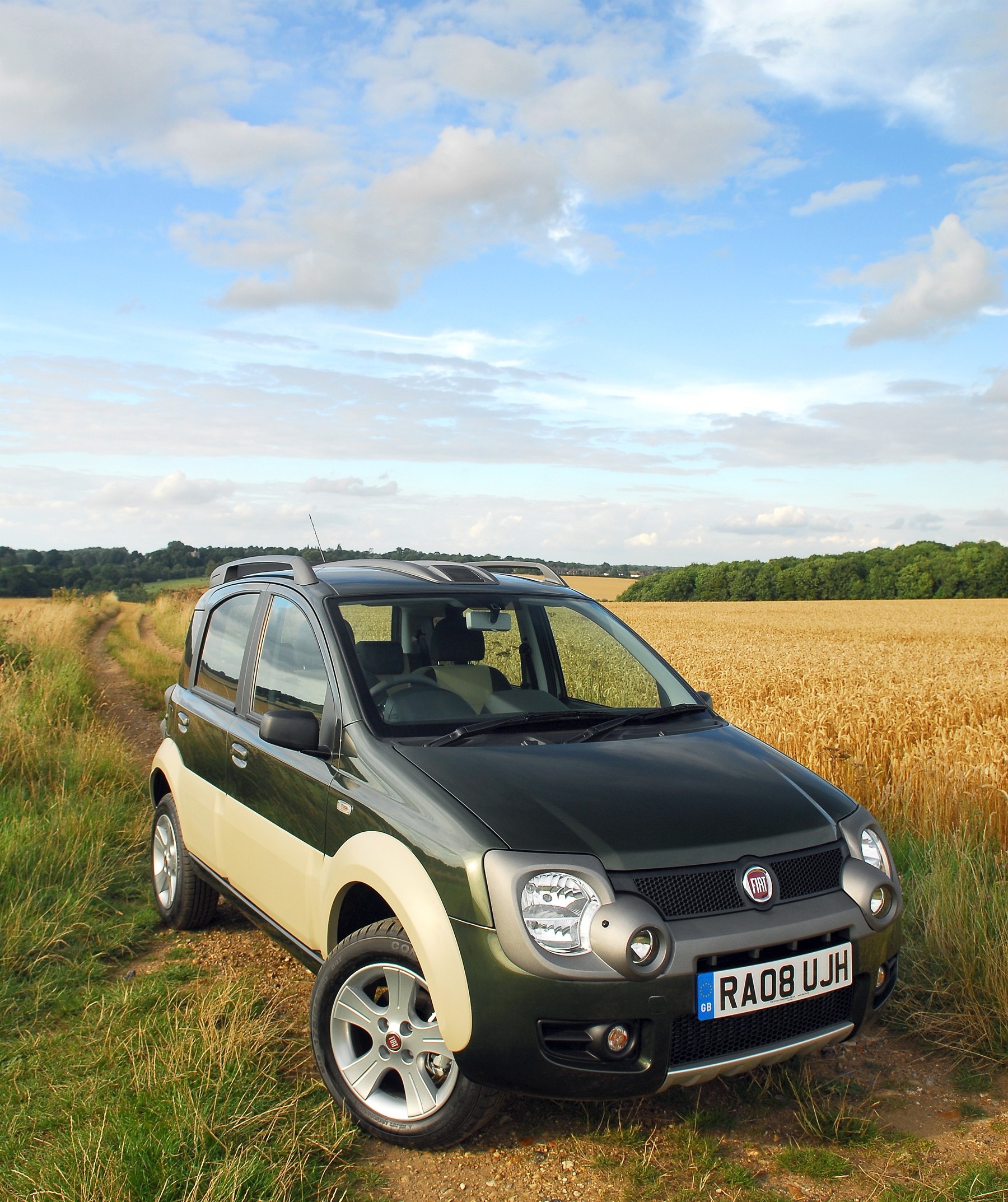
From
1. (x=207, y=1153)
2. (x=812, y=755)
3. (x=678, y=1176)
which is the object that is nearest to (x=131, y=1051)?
(x=207, y=1153)

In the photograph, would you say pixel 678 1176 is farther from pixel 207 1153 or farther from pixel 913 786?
pixel 913 786

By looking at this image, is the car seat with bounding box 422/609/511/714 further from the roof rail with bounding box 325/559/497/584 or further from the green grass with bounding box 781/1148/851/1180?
the green grass with bounding box 781/1148/851/1180

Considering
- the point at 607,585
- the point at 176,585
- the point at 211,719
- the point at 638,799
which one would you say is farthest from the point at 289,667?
the point at 607,585

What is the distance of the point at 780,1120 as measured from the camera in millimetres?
3146

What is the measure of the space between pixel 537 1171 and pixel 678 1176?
426 millimetres

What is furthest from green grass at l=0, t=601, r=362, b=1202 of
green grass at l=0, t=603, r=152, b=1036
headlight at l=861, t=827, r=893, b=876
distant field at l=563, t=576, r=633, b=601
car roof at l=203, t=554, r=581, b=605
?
distant field at l=563, t=576, r=633, b=601

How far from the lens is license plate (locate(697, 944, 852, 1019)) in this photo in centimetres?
260

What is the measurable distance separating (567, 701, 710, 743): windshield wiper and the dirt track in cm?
126

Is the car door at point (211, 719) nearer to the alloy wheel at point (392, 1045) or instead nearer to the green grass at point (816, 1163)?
the alloy wheel at point (392, 1045)

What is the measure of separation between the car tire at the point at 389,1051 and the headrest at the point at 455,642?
149 centimetres

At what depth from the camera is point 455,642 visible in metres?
4.31

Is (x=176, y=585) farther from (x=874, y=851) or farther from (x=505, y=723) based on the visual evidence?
(x=874, y=851)

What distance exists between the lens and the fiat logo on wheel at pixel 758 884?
2727mm

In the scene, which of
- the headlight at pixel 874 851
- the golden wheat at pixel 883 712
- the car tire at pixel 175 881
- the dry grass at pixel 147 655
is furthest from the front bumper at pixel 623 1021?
the dry grass at pixel 147 655
